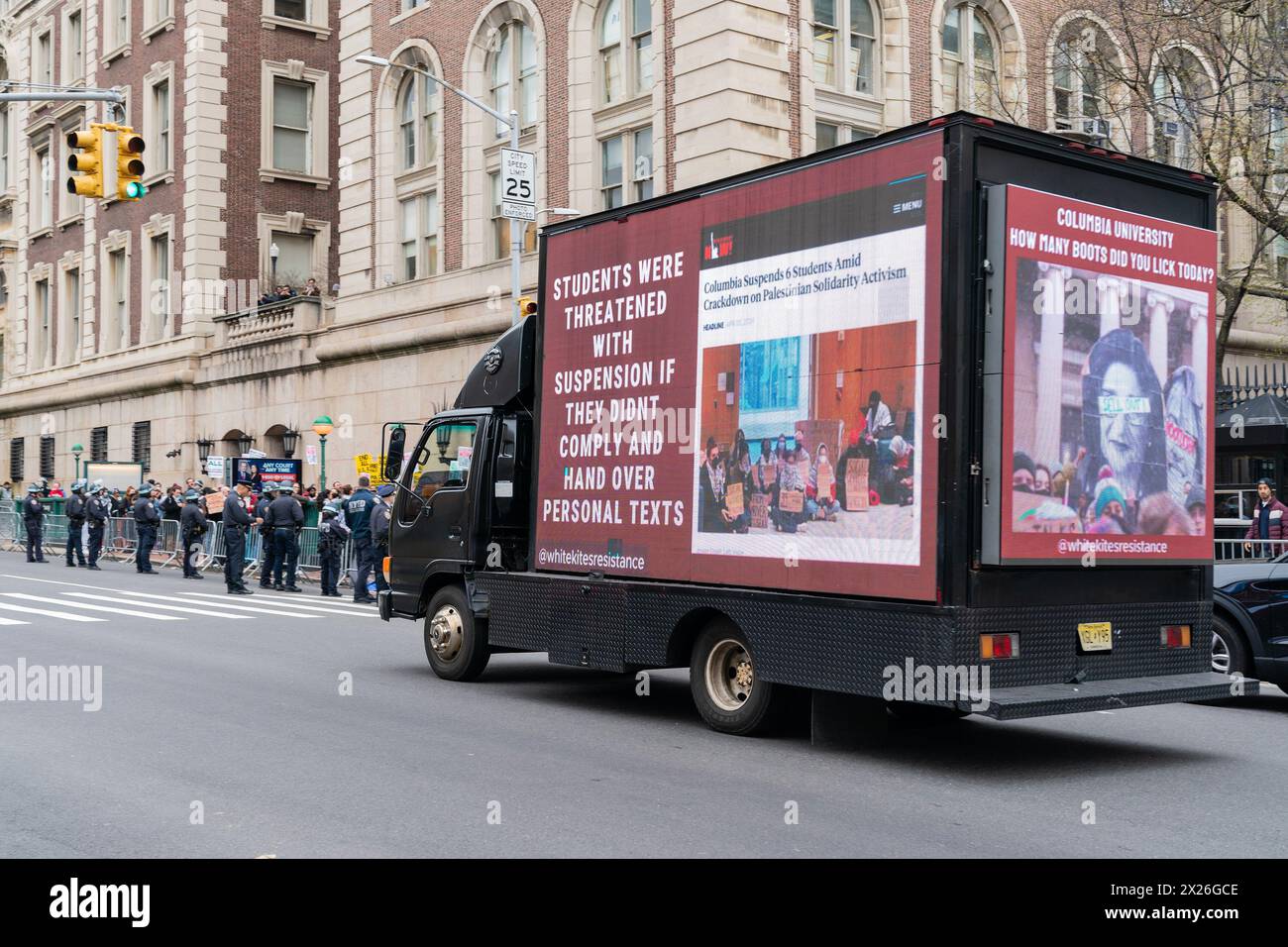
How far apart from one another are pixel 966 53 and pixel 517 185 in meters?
11.7

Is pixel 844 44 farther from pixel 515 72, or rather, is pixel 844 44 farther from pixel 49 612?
pixel 49 612

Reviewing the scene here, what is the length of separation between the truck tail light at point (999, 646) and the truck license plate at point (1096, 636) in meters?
0.62

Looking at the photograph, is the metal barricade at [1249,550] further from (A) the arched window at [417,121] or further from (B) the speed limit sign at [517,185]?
(A) the arched window at [417,121]

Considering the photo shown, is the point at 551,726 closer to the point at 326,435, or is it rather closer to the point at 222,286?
the point at 326,435

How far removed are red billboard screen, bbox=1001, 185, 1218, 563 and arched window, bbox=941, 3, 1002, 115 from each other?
806 inches

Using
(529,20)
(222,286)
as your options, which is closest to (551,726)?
(529,20)

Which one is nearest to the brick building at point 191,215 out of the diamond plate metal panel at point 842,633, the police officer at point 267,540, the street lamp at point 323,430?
the street lamp at point 323,430

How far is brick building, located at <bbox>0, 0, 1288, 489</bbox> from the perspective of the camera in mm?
26297

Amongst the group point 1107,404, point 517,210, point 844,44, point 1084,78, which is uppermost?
point 844,44

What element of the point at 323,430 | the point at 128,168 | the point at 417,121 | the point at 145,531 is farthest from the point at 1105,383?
the point at 417,121

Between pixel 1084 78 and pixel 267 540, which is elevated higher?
pixel 1084 78

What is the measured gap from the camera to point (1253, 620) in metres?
11.4

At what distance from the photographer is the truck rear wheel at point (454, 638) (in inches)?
478

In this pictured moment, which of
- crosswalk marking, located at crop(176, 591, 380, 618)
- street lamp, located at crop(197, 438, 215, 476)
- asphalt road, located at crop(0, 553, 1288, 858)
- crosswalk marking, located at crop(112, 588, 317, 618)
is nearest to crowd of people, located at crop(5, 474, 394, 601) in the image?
crosswalk marking, located at crop(176, 591, 380, 618)
